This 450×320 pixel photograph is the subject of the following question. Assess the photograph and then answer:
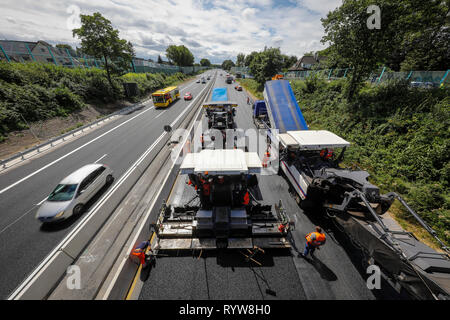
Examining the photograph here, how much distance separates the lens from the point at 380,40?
40.6 feet

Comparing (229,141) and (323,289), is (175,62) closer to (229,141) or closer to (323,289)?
(229,141)

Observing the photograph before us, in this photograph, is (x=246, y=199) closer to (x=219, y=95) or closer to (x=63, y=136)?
(x=219, y=95)

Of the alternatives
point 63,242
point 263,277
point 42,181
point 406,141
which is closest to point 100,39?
point 42,181

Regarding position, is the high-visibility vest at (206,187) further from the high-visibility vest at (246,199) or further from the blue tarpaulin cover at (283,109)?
the blue tarpaulin cover at (283,109)

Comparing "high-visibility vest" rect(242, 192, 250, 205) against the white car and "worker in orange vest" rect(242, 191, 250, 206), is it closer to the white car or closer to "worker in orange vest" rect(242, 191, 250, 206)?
"worker in orange vest" rect(242, 191, 250, 206)

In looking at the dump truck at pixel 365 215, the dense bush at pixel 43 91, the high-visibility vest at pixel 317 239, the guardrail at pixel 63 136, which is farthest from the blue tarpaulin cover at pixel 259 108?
the dense bush at pixel 43 91

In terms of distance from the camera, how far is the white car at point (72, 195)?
7.48 m

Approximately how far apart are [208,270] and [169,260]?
61.4 inches

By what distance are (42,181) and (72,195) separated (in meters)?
5.74

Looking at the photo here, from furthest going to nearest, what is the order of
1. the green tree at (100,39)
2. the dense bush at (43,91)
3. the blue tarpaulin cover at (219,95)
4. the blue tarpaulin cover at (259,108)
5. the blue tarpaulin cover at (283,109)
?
the green tree at (100,39) < the blue tarpaulin cover at (219,95) < the blue tarpaulin cover at (259,108) < the dense bush at (43,91) < the blue tarpaulin cover at (283,109)

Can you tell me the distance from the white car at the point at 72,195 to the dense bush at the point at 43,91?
14182mm

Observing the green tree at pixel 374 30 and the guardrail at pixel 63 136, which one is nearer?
the green tree at pixel 374 30

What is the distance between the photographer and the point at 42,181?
10.9 m
